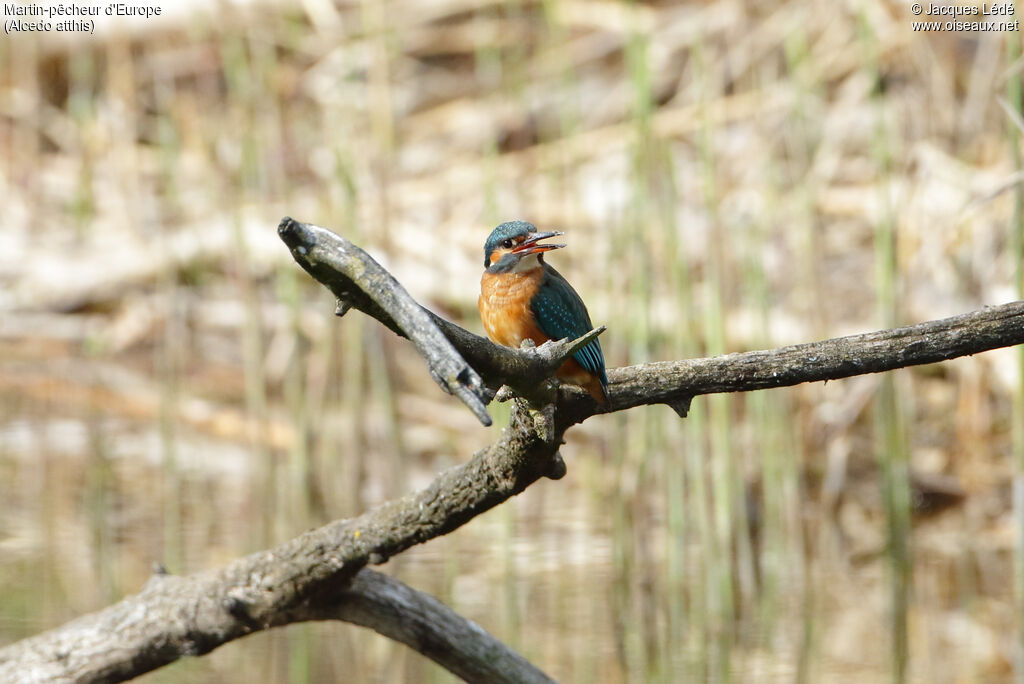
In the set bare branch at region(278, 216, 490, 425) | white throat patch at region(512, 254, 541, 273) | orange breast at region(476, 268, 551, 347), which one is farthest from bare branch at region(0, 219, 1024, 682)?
white throat patch at region(512, 254, 541, 273)

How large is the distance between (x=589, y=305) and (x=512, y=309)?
314 cm

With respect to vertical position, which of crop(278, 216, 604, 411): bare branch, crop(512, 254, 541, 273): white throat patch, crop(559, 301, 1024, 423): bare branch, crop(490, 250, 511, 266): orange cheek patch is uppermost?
crop(490, 250, 511, 266): orange cheek patch

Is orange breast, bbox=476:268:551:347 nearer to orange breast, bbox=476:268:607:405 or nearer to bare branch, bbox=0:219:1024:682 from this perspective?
orange breast, bbox=476:268:607:405

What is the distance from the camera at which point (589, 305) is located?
5828mm

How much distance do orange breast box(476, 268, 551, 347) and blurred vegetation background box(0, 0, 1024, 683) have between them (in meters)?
1.32

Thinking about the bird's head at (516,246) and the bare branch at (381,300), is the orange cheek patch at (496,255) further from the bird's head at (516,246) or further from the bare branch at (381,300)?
the bare branch at (381,300)

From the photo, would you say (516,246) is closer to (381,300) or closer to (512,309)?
(512,309)

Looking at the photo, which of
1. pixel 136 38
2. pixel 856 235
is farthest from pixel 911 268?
pixel 136 38

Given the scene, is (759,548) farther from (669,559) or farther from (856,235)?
(856,235)

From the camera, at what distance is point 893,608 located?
4.40 metres

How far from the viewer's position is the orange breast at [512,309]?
271 centimetres

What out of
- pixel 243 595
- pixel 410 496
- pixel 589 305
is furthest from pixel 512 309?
pixel 589 305

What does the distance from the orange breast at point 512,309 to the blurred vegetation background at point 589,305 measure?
4.32 feet

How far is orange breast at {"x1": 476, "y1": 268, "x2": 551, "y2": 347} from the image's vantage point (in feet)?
8.88
